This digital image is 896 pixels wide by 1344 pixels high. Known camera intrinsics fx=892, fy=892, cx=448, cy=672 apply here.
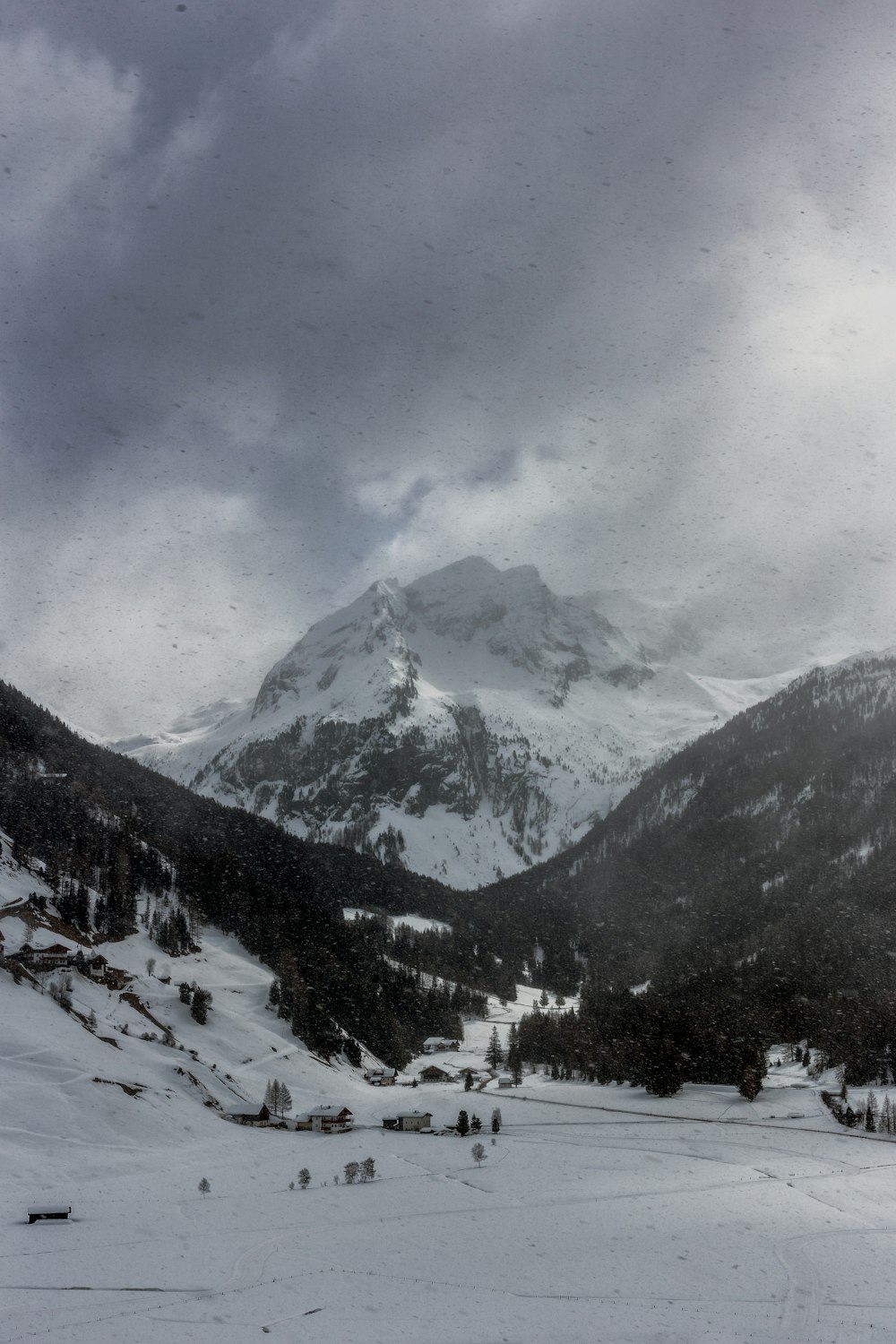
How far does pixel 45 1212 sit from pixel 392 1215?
16.9m

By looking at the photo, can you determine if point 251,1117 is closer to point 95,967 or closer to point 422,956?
point 95,967

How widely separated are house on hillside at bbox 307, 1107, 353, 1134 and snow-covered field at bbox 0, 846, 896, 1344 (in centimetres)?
273

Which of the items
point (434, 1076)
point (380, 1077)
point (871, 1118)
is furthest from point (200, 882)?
point (871, 1118)

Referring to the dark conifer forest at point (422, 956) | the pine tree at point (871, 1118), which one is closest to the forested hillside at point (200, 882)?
the dark conifer forest at point (422, 956)

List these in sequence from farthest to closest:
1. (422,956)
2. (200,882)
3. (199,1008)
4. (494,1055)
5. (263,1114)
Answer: (422,956) → (200,882) → (494,1055) → (199,1008) → (263,1114)

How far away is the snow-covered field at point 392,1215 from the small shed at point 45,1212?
0.62 m

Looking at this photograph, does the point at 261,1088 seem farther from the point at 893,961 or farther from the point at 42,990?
the point at 893,961

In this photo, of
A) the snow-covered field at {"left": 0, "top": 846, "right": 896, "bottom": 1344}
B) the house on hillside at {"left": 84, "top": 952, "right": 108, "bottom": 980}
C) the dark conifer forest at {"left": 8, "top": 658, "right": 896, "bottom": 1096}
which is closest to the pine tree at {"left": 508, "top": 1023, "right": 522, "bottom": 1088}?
the dark conifer forest at {"left": 8, "top": 658, "right": 896, "bottom": 1096}

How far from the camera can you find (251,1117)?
238 feet

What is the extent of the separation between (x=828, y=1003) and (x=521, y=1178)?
89754mm

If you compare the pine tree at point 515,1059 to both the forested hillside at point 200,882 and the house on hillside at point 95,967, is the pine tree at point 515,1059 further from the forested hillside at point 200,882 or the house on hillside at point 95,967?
the house on hillside at point 95,967

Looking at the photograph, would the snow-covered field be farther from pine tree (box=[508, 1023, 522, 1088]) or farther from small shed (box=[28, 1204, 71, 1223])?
pine tree (box=[508, 1023, 522, 1088])

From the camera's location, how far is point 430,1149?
68.8m

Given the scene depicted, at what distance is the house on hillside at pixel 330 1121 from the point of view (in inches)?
2965
